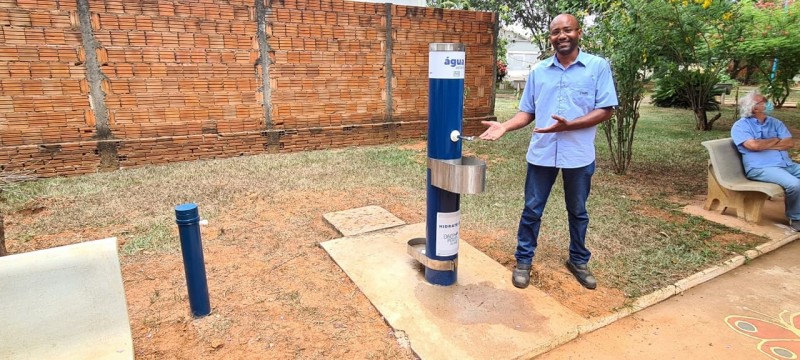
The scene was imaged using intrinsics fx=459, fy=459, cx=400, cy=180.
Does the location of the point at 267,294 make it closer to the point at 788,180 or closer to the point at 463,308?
the point at 463,308

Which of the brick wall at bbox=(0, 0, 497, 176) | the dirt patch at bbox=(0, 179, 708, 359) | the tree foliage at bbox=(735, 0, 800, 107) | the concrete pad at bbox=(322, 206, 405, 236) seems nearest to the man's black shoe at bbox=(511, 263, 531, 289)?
the dirt patch at bbox=(0, 179, 708, 359)

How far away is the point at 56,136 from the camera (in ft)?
20.8

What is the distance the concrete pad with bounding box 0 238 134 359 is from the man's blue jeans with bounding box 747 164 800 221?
542 centimetres

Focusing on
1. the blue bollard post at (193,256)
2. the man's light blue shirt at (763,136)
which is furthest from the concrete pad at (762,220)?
the blue bollard post at (193,256)

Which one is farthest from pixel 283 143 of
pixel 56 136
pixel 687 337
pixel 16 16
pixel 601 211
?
pixel 687 337

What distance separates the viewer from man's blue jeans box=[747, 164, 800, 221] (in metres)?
4.34

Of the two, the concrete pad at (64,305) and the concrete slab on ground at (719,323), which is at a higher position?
the concrete pad at (64,305)

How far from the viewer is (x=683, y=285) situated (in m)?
3.36

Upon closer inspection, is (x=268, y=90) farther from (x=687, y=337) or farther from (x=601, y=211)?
(x=687, y=337)

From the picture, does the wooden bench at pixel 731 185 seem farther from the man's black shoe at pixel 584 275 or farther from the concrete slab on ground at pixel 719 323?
the man's black shoe at pixel 584 275

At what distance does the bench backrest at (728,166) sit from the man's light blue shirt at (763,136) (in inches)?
5.2

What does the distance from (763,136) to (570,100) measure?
3054mm

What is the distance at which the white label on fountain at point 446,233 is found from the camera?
303cm

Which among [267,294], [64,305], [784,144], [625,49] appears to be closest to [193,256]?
[267,294]
